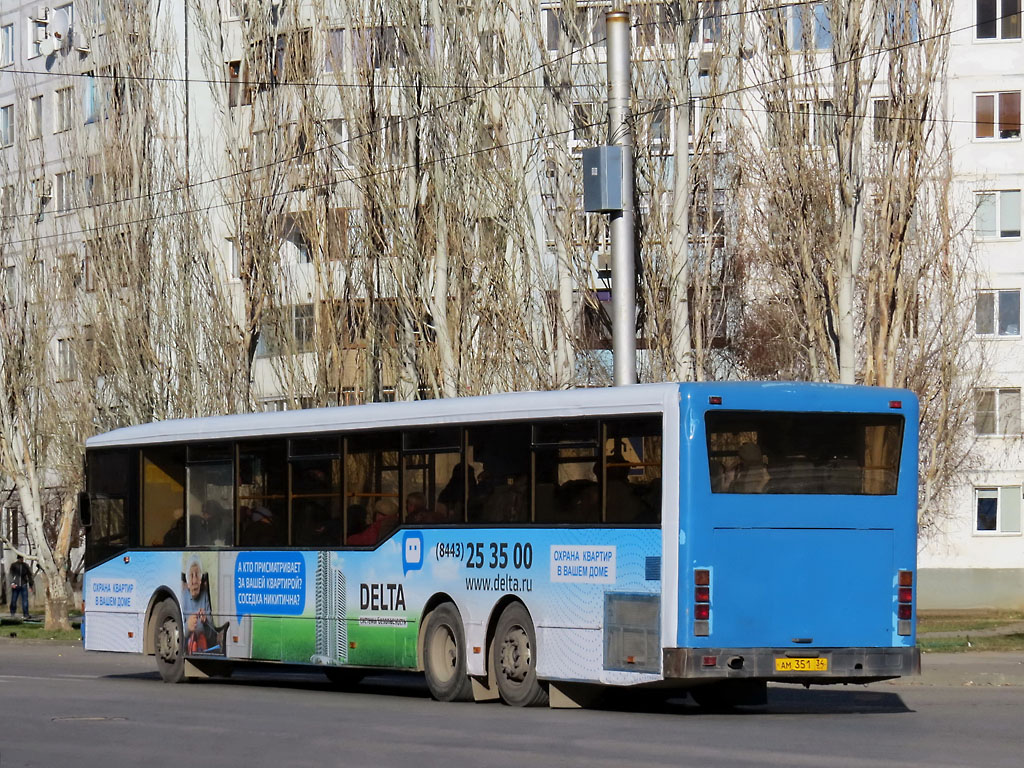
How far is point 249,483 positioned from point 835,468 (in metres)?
7.14

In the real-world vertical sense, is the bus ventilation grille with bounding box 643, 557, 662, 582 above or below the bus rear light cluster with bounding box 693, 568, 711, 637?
above

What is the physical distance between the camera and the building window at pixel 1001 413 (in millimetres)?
54531

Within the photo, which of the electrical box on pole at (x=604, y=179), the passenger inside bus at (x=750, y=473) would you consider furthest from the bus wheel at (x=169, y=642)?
the passenger inside bus at (x=750, y=473)

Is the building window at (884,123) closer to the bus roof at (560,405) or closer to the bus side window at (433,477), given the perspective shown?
the bus roof at (560,405)

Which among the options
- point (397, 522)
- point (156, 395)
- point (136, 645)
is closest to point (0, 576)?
point (156, 395)

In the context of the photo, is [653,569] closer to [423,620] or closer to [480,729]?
[480,729]

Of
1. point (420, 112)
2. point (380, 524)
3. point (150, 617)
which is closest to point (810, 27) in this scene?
point (420, 112)

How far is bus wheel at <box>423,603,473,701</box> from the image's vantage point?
1903 centimetres

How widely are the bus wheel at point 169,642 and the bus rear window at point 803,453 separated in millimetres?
8569

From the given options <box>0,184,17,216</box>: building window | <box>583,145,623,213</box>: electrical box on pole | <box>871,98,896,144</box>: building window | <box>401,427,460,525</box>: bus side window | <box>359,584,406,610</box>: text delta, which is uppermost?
<box>0,184,17,216</box>: building window

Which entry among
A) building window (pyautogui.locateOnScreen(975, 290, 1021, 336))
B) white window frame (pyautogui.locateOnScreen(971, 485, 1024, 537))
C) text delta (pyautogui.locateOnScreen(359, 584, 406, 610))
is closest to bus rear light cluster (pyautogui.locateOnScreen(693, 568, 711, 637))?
text delta (pyautogui.locateOnScreen(359, 584, 406, 610))

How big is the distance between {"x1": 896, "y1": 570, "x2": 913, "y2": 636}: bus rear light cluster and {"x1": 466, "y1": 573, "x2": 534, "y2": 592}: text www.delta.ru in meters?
3.11

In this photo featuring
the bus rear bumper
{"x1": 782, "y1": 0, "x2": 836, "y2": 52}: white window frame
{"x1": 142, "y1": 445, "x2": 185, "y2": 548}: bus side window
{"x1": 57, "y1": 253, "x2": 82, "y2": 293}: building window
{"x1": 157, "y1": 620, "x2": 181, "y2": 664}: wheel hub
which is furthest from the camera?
{"x1": 57, "y1": 253, "x2": 82, "y2": 293}: building window

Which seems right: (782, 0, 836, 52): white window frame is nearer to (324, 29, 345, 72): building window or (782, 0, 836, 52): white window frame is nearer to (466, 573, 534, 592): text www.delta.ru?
(324, 29, 345, 72): building window
